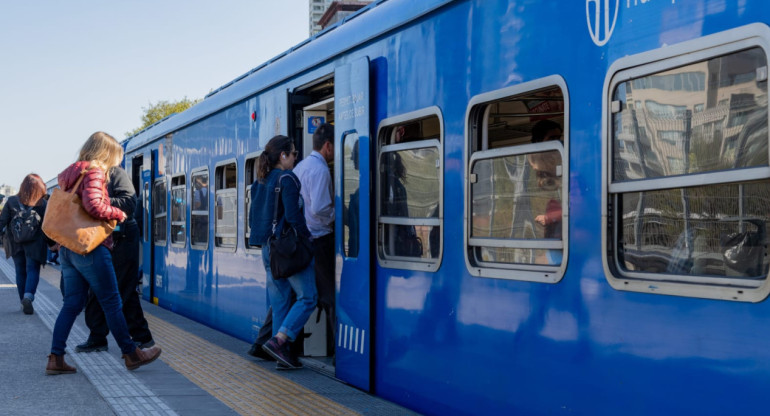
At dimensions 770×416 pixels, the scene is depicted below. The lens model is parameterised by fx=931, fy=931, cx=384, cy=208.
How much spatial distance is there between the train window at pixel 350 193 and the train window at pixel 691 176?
8.61ft

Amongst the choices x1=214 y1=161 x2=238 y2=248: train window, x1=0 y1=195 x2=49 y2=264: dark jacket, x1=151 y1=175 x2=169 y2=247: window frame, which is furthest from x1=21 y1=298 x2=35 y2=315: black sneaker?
x1=214 y1=161 x2=238 y2=248: train window

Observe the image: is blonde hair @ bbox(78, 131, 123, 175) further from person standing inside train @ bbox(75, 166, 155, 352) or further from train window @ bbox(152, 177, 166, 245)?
train window @ bbox(152, 177, 166, 245)

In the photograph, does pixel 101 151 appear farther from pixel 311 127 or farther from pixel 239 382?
pixel 239 382

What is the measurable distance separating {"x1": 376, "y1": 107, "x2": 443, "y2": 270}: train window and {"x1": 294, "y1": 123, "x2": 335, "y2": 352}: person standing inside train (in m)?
1.09

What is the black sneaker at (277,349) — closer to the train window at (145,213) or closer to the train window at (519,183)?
the train window at (519,183)

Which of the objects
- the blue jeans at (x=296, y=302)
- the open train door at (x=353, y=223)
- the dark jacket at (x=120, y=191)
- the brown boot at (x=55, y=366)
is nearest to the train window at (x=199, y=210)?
the dark jacket at (x=120, y=191)

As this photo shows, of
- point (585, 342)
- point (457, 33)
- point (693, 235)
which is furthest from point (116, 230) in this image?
point (693, 235)

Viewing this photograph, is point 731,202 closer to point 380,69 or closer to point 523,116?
point 523,116

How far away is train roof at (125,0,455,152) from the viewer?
5543mm

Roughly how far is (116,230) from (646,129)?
17.3 ft

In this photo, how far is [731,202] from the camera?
10.4 feet

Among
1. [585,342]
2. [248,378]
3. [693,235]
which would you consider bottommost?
[248,378]

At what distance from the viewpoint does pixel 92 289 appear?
680 cm

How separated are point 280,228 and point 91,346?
2.32 metres
